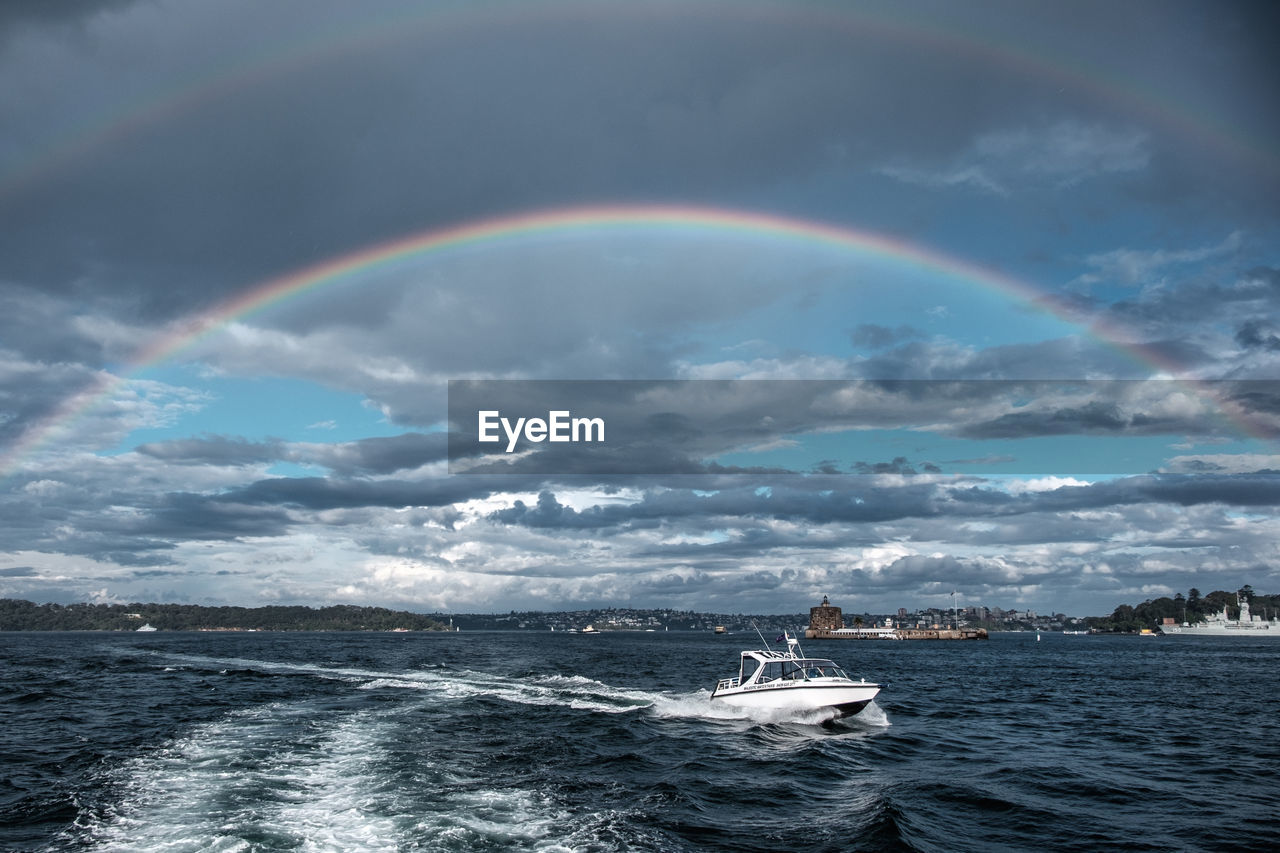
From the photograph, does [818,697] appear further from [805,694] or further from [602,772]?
[602,772]

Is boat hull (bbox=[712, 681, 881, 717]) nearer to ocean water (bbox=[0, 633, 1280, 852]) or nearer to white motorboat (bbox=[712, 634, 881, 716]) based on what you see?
white motorboat (bbox=[712, 634, 881, 716])

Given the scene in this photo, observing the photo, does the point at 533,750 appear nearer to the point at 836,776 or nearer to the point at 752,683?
the point at 836,776

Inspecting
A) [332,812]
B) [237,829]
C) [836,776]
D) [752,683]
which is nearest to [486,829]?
[332,812]

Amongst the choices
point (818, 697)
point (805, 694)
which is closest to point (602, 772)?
point (805, 694)

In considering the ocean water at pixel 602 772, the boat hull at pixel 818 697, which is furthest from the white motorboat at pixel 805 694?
the ocean water at pixel 602 772

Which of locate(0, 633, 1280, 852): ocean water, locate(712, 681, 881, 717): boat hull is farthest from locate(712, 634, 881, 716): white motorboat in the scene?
locate(0, 633, 1280, 852): ocean water

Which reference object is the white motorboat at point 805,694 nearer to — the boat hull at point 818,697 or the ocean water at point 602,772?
the boat hull at point 818,697
